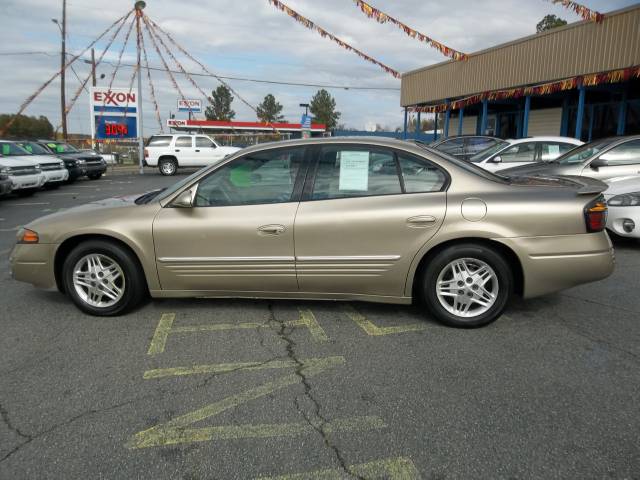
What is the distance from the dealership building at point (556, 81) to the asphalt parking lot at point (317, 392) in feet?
40.3

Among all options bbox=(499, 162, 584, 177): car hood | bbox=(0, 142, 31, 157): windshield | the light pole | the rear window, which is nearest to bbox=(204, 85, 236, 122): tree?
the light pole

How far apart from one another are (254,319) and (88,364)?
51.4 inches

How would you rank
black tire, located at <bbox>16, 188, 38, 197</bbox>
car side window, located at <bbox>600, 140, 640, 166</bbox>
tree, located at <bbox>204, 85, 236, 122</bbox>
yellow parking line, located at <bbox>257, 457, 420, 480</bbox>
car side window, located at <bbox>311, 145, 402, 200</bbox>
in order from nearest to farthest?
1. yellow parking line, located at <bbox>257, 457, 420, 480</bbox>
2. car side window, located at <bbox>311, 145, 402, 200</bbox>
3. car side window, located at <bbox>600, 140, 640, 166</bbox>
4. black tire, located at <bbox>16, 188, 38, 197</bbox>
5. tree, located at <bbox>204, 85, 236, 122</bbox>

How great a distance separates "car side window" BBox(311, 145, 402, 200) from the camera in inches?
155

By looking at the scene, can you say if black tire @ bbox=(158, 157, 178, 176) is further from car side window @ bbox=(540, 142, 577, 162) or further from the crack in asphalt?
the crack in asphalt

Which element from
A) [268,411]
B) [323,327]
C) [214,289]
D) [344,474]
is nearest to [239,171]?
[214,289]

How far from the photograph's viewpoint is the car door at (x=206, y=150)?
22797 mm

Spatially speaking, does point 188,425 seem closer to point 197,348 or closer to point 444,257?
point 197,348

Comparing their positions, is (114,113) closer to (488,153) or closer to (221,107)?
(488,153)

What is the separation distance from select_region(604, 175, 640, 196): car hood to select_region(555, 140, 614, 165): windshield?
121cm

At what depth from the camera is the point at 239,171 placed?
4.10 m

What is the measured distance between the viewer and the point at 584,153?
8.22 metres

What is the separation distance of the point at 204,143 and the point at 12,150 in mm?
9146

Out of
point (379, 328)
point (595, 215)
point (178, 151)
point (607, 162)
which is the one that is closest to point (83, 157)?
point (178, 151)
